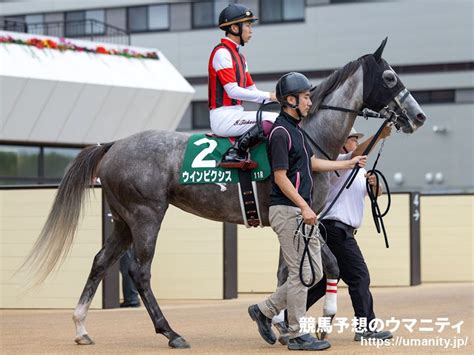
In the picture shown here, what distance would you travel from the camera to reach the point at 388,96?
9.18 meters

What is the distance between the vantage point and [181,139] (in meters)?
9.41

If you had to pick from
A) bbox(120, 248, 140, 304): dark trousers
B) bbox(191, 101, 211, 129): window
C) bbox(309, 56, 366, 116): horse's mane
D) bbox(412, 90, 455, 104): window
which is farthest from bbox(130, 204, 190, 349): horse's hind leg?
bbox(191, 101, 211, 129): window

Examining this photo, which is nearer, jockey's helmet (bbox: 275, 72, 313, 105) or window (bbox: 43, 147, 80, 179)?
jockey's helmet (bbox: 275, 72, 313, 105)

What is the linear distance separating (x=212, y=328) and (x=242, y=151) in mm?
2485

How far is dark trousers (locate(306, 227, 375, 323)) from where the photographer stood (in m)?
9.22

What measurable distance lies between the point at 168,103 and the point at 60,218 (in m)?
14.7

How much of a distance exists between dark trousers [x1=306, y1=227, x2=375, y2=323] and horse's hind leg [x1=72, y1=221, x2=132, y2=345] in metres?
1.79

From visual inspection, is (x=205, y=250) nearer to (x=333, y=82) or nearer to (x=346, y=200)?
(x=346, y=200)

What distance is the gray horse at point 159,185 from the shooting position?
9.15 metres

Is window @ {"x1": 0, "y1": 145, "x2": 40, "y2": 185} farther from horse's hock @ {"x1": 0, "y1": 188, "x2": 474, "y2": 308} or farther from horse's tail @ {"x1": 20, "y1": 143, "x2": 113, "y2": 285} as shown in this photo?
horse's tail @ {"x1": 20, "y1": 143, "x2": 113, "y2": 285}

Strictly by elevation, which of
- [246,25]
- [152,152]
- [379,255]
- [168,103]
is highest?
[246,25]

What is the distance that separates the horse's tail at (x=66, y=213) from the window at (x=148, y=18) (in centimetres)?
2629

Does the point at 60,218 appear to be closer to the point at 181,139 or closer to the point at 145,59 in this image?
the point at 181,139

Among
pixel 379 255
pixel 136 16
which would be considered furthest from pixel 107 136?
pixel 136 16
